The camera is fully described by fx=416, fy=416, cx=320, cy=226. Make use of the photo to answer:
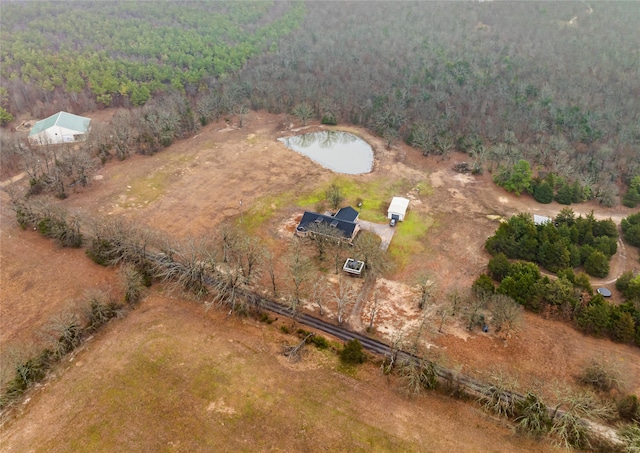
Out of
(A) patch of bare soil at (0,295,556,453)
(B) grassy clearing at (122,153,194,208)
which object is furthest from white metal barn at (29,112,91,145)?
(A) patch of bare soil at (0,295,556,453)

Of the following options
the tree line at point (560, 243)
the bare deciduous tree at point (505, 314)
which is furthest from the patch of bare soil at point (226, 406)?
the tree line at point (560, 243)

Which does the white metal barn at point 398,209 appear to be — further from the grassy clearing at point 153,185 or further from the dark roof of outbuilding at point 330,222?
the grassy clearing at point 153,185

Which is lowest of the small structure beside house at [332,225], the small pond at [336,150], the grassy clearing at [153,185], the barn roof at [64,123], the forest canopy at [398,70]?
the grassy clearing at [153,185]

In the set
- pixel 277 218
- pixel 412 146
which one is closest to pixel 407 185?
pixel 412 146

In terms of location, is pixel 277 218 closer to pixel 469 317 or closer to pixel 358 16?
pixel 469 317

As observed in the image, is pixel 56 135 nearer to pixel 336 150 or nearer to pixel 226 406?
pixel 336 150

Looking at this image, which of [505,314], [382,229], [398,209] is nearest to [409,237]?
[382,229]
